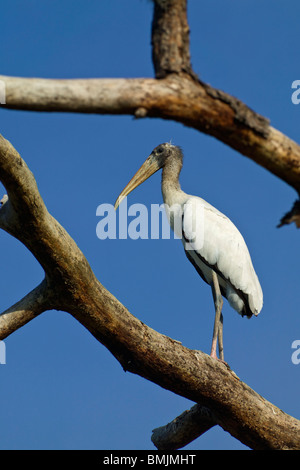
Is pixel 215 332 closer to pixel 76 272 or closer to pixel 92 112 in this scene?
pixel 76 272

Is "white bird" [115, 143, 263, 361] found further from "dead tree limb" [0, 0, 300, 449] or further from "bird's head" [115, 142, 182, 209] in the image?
"dead tree limb" [0, 0, 300, 449]

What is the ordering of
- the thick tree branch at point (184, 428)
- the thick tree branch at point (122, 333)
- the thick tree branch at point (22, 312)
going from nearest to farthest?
1. the thick tree branch at point (122, 333)
2. the thick tree branch at point (22, 312)
3. the thick tree branch at point (184, 428)

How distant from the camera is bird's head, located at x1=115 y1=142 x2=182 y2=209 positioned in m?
10.6

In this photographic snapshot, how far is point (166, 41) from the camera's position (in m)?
3.84

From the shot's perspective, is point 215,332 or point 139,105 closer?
point 139,105

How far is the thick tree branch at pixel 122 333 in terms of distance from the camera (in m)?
5.89

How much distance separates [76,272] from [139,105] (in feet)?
9.23

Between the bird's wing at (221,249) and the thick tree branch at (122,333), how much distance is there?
196 centimetres

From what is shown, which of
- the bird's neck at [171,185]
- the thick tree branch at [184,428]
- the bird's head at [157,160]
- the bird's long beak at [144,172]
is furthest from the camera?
the bird's head at [157,160]

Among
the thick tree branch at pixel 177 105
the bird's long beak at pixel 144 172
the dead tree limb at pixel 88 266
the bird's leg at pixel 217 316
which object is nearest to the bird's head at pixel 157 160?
the bird's long beak at pixel 144 172

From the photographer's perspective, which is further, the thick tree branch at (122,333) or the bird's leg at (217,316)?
the bird's leg at (217,316)

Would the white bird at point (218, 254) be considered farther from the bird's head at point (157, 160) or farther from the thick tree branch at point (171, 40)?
the thick tree branch at point (171, 40)

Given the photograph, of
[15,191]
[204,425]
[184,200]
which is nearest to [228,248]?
[184,200]

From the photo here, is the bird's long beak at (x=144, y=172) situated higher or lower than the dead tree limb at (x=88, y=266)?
higher
